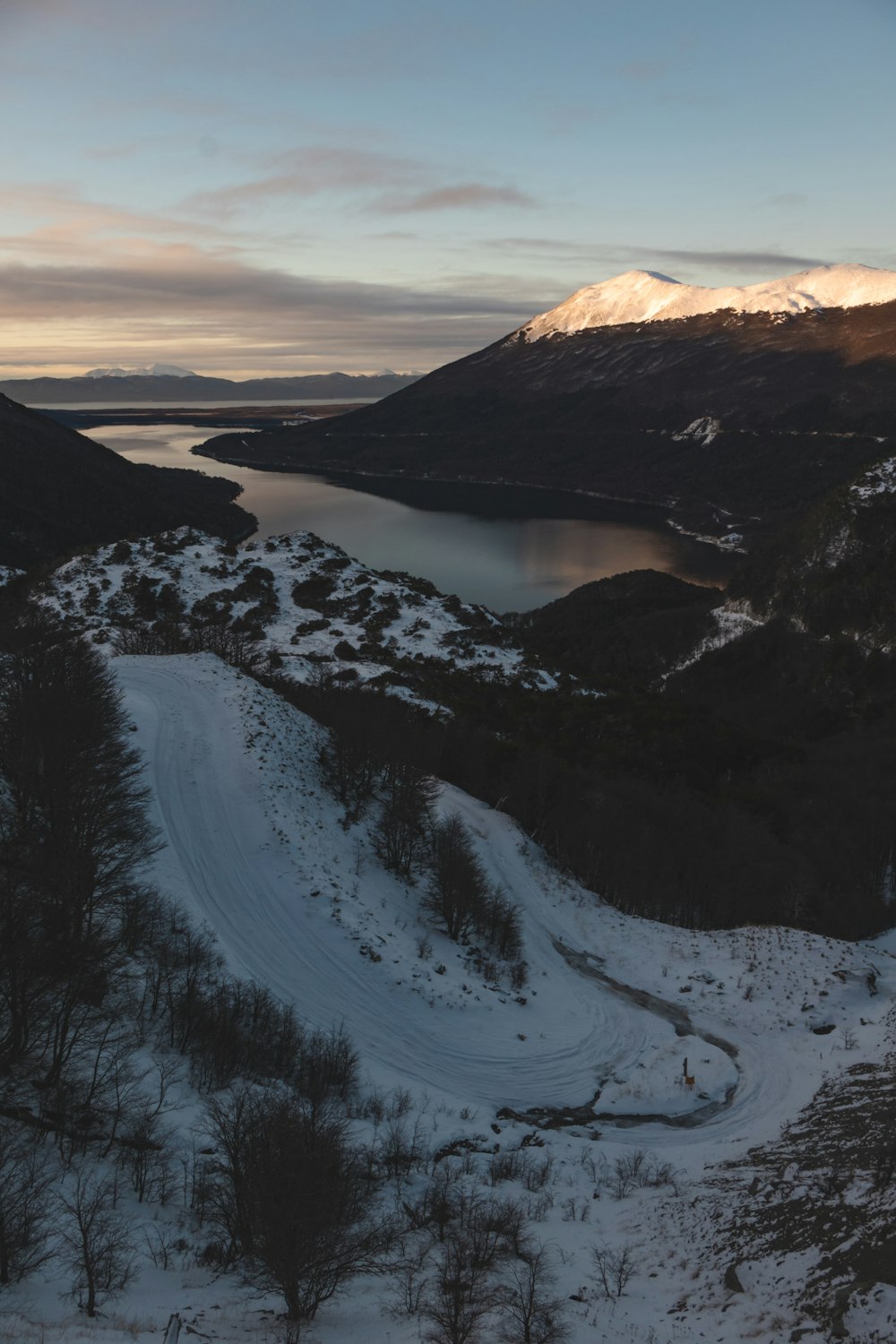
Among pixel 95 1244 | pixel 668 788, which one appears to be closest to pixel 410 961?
pixel 95 1244

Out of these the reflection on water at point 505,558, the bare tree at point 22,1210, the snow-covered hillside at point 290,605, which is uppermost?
the reflection on water at point 505,558

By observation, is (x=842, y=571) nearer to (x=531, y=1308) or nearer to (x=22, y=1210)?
(x=531, y=1308)

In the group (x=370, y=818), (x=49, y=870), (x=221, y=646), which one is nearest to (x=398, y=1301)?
(x=49, y=870)

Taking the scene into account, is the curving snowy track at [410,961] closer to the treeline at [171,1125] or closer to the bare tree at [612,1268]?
the treeline at [171,1125]

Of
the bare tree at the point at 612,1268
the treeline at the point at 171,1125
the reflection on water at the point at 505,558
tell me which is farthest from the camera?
the reflection on water at the point at 505,558

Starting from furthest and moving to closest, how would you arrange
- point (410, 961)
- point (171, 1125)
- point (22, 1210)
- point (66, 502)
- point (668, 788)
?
point (66, 502)
point (668, 788)
point (410, 961)
point (171, 1125)
point (22, 1210)

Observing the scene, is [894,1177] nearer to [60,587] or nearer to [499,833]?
[499,833]

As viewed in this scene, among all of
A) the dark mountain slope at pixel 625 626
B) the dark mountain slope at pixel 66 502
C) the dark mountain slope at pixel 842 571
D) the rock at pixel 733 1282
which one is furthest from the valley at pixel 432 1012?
the dark mountain slope at pixel 66 502
